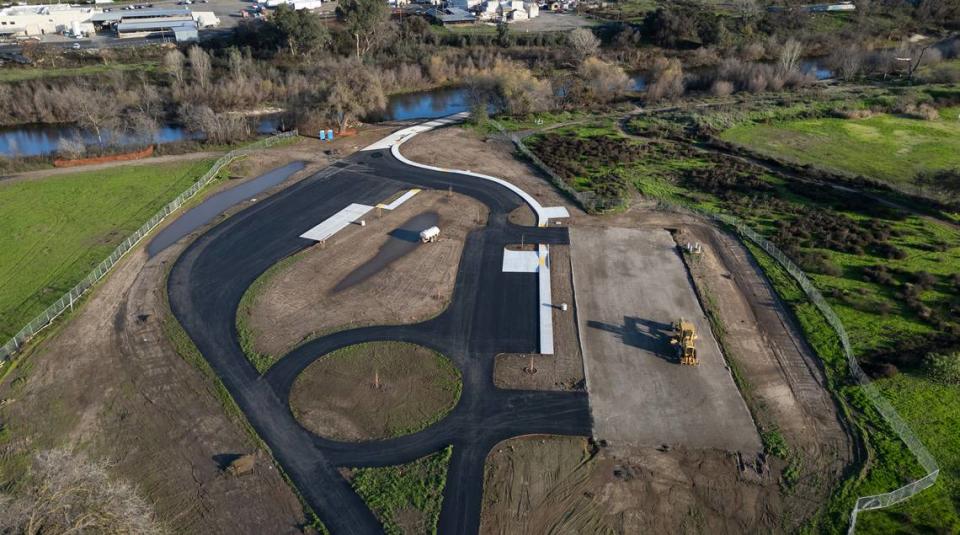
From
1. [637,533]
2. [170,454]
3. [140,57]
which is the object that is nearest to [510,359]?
[637,533]

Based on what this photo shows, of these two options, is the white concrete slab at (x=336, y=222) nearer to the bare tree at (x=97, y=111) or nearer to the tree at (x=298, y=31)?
the bare tree at (x=97, y=111)

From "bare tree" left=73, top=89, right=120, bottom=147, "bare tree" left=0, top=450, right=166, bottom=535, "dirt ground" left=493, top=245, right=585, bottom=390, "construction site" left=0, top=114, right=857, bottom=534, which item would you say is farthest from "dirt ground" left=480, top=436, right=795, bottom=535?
"bare tree" left=73, top=89, right=120, bottom=147

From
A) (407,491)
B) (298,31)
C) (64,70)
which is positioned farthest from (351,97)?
(64,70)

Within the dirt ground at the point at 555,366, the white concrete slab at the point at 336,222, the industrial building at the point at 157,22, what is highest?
the industrial building at the point at 157,22

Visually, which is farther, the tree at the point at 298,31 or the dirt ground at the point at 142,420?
the tree at the point at 298,31

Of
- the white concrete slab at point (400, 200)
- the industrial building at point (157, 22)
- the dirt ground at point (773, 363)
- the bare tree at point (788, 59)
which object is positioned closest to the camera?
the dirt ground at point (773, 363)

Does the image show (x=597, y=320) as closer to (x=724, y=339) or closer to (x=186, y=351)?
(x=724, y=339)

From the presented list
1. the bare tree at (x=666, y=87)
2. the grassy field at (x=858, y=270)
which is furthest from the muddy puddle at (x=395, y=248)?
the bare tree at (x=666, y=87)
